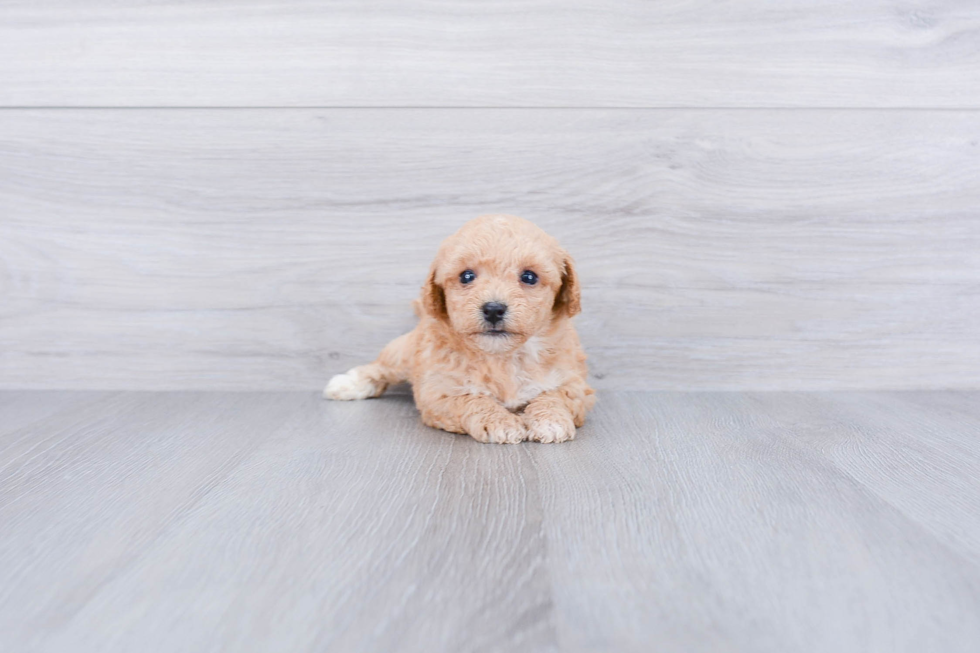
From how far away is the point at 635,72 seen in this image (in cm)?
172

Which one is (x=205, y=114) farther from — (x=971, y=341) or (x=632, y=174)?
(x=971, y=341)

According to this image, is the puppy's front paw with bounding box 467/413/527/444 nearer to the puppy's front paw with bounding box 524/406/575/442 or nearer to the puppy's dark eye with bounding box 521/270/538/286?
the puppy's front paw with bounding box 524/406/575/442

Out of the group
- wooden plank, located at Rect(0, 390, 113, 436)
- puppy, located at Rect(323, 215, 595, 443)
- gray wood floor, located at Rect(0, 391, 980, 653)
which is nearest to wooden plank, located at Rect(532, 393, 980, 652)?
gray wood floor, located at Rect(0, 391, 980, 653)

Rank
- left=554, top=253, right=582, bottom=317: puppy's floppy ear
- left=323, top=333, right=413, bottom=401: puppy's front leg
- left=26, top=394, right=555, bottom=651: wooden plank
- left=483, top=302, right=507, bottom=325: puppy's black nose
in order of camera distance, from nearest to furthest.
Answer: left=26, top=394, right=555, bottom=651: wooden plank
left=483, top=302, right=507, bottom=325: puppy's black nose
left=554, top=253, right=582, bottom=317: puppy's floppy ear
left=323, top=333, right=413, bottom=401: puppy's front leg

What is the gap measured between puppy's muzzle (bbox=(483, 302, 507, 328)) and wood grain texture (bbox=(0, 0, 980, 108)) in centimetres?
69

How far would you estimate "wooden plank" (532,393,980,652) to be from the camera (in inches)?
26.8

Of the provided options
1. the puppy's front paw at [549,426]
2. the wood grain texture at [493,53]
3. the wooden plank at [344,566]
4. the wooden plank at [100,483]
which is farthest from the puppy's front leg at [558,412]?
the wood grain texture at [493,53]

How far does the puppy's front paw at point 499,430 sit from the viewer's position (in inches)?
51.9

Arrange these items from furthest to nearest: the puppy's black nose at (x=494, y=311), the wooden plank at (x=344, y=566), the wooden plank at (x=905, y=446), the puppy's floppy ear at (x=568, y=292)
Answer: the puppy's floppy ear at (x=568, y=292)
the puppy's black nose at (x=494, y=311)
the wooden plank at (x=905, y=446)
the wooden plank at (x=344, y=566)

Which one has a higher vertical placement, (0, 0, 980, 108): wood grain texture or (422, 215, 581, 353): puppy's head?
(0, 0, 980, 108): wood grain texture

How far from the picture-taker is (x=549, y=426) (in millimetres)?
1322

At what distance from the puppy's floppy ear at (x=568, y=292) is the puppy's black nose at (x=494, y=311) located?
0.18m

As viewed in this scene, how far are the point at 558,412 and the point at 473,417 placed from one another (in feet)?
0.55

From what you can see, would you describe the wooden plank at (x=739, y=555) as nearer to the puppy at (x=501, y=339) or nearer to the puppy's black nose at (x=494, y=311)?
the puppy at (x=501, y=339)
